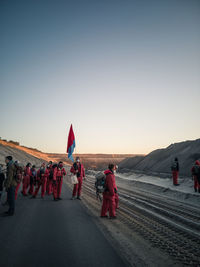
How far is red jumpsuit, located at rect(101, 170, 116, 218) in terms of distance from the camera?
19.9ft

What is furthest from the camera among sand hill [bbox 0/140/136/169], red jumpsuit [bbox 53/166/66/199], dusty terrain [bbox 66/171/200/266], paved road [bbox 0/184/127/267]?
sand hill [bbox 0/140/136/169]

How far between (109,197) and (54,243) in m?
2.57

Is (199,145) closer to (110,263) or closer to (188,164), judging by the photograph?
(188,164)

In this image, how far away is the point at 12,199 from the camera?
250 inches

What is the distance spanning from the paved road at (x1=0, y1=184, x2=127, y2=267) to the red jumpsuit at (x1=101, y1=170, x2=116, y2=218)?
596 mm

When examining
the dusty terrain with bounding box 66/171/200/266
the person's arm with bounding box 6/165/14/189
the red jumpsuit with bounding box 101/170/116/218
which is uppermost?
the person's arm with bounding box 6/165/14/189

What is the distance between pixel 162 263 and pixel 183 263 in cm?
41

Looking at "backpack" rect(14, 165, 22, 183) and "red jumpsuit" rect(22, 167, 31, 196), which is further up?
"backpack" rect(14, 165, 22, 183)

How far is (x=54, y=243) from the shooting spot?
396 centimetres

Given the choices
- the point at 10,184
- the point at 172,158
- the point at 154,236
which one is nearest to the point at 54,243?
the point at 154,236

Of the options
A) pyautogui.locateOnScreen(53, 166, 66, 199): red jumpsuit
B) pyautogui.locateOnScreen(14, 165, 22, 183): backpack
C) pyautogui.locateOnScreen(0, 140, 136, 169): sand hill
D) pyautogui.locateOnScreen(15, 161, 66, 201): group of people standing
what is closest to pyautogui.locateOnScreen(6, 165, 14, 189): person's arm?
pyautogui.locateOnScreen(14, 165, 22, 183): backpack

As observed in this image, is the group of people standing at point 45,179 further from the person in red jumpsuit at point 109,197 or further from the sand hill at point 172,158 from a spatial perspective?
the sand hill at point 172,158

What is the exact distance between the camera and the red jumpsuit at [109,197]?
607 cm

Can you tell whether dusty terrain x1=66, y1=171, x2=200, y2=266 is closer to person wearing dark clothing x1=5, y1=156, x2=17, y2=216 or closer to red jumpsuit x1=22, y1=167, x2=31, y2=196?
person wearing dark clothing x1=5, y1=156, x2=17, y2=216
